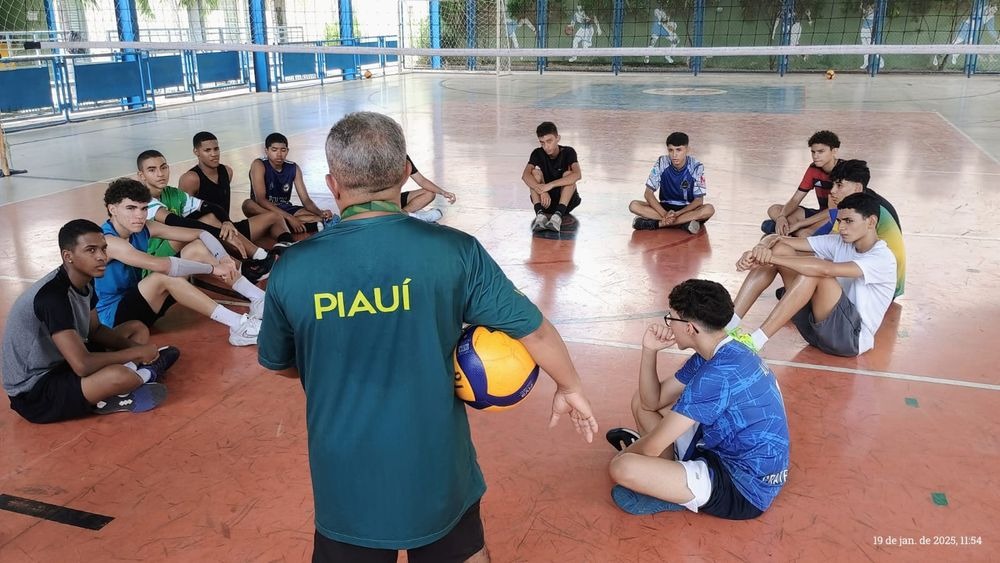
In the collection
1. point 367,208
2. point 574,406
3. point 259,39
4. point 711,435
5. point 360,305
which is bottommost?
point 711,435

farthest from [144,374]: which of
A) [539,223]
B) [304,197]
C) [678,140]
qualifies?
[678,140]

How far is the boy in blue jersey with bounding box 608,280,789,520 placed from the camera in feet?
9.97

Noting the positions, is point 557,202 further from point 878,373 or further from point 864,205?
point 878,373

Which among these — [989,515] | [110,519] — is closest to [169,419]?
[110,519]

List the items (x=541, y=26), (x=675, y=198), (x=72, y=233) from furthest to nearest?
(x=541, y=26) < (x=675, y=198) < (x=72, y=233)

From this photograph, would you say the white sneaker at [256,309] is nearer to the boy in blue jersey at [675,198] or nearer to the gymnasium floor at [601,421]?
the gymnasium floor at [601,421]

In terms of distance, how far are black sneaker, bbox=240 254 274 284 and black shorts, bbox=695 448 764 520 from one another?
4267mm

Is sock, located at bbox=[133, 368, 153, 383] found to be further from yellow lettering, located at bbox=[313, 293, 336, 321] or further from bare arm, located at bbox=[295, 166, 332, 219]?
bare arm, located at bbox=[295, 166, 332, 219]

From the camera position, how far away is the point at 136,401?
4250 millimetres

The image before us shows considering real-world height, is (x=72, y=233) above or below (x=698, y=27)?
below

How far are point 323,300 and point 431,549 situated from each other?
75cm

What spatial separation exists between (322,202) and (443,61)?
68.8 feet

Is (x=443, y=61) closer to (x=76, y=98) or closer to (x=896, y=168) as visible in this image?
(x=76, y=98)

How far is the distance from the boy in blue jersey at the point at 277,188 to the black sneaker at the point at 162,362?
2.72 meters
